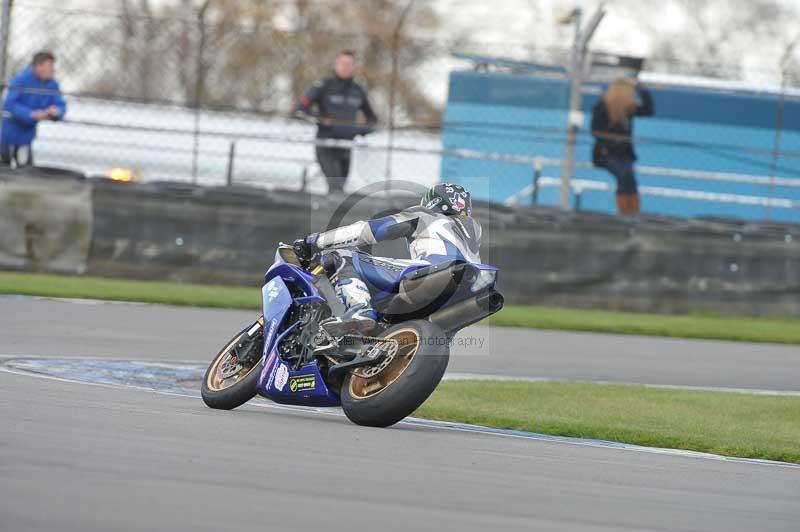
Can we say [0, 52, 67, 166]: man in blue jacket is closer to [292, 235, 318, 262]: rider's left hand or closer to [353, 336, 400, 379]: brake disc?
[292, 235, 318, 262]: rider's left hand

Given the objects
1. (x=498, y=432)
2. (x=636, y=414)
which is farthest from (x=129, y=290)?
(x=498, y=432)

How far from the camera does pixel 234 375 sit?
26.1 feet

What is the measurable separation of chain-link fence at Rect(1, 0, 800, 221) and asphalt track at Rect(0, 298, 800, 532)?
8.12m

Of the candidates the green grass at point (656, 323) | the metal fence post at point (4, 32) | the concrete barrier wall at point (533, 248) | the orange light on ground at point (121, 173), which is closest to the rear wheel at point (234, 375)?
the green grass at point (656, 323)

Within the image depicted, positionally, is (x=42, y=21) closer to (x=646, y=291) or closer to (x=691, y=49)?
(x=646, y=291)

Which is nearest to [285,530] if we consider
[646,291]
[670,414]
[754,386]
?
[670,414]

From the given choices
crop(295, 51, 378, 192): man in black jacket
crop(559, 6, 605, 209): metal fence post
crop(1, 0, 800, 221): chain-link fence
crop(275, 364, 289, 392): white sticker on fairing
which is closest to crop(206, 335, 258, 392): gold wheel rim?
crop(275, 364, 289, 392): white sticker on fairing

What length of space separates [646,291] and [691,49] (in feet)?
43.5

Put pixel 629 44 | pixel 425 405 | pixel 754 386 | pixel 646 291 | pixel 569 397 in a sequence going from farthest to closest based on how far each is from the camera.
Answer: pixel 629 44
pixel 646 291
pixel 754 386
pixel 569 397
pixel 425 405

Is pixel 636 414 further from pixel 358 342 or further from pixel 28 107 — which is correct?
pixel 28 107

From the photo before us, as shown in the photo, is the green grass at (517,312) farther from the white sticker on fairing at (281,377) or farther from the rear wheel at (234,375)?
the white sticker on fairing at (281,377)

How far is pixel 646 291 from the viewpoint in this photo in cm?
1545

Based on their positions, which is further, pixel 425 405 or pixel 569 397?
pixel 569 397

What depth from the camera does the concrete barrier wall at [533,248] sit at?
1494 cm
